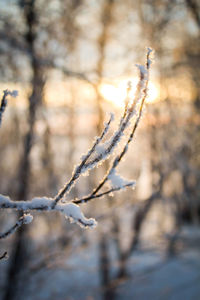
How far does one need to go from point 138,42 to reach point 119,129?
5000mm

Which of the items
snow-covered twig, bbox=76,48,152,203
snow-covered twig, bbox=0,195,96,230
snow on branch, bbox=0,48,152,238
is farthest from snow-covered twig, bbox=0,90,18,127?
snow-covered twig, bbox=76,48,152,203

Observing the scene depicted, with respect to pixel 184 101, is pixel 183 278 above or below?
below

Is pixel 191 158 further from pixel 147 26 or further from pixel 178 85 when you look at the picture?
pixel 147 26

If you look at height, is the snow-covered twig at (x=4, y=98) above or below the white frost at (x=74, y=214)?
above

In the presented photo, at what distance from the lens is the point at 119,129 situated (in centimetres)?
86

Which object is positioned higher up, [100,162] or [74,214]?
[100,162]

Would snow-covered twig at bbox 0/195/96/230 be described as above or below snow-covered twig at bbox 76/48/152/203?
below

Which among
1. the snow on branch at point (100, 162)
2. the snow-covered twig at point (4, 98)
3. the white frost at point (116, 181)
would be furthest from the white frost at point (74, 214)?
the snow-covered twig at point (4, 98)

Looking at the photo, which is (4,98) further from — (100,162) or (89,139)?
(89,139)

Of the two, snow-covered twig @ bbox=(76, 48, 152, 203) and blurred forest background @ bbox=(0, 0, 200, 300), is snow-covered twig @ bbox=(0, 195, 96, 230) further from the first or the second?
blurred forest background @ bbox=(0, 0, 200, 300)

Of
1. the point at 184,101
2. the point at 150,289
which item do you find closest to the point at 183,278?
the point at 150,289

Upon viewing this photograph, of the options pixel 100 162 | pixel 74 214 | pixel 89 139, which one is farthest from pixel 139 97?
pixel 89 139

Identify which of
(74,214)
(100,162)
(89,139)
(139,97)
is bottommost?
(74,214)

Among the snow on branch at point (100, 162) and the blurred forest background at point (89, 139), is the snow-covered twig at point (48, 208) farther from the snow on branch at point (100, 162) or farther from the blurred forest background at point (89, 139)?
the blurred forest background at point (89, 139)
